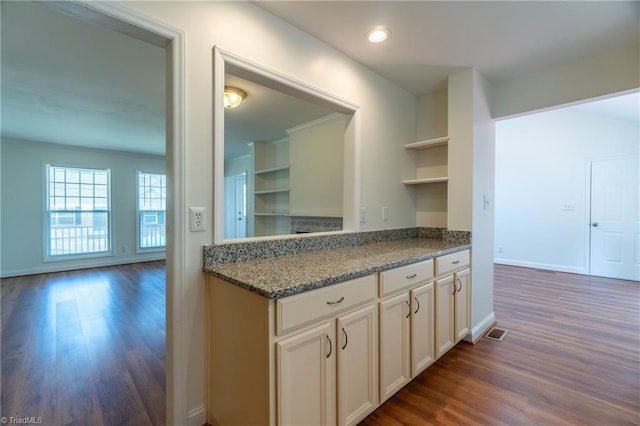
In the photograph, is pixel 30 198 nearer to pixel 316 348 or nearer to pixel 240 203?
pixel 240 203

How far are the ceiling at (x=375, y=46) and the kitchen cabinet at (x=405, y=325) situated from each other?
64.1 inches

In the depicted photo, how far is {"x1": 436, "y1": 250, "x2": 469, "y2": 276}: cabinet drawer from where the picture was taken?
2122 mm

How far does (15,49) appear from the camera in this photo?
7.11 ft

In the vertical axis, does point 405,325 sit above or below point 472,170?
below

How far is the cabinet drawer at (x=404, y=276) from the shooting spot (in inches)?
65.6

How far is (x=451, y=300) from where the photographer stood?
7.43ft

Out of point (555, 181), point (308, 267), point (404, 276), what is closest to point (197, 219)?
point (308, 267)

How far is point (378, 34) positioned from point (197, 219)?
176cm

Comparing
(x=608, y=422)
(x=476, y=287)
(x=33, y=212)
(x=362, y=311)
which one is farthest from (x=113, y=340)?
(x=33, y=212)

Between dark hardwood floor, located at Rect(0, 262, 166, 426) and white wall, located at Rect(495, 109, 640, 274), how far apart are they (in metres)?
6.27

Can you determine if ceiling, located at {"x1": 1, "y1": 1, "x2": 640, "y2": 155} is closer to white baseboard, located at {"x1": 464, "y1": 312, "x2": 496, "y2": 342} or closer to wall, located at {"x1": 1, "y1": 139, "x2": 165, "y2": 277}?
white baseboard, located at {"x1": 464, "y1": 312, "x2": 496, "y2": 342}

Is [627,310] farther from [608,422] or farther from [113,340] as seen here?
[113,340]

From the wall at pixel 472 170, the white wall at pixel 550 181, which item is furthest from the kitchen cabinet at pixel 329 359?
the white wall at pixel 550 181

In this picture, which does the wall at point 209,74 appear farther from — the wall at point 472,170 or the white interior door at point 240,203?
the white interior door at point 240,203
